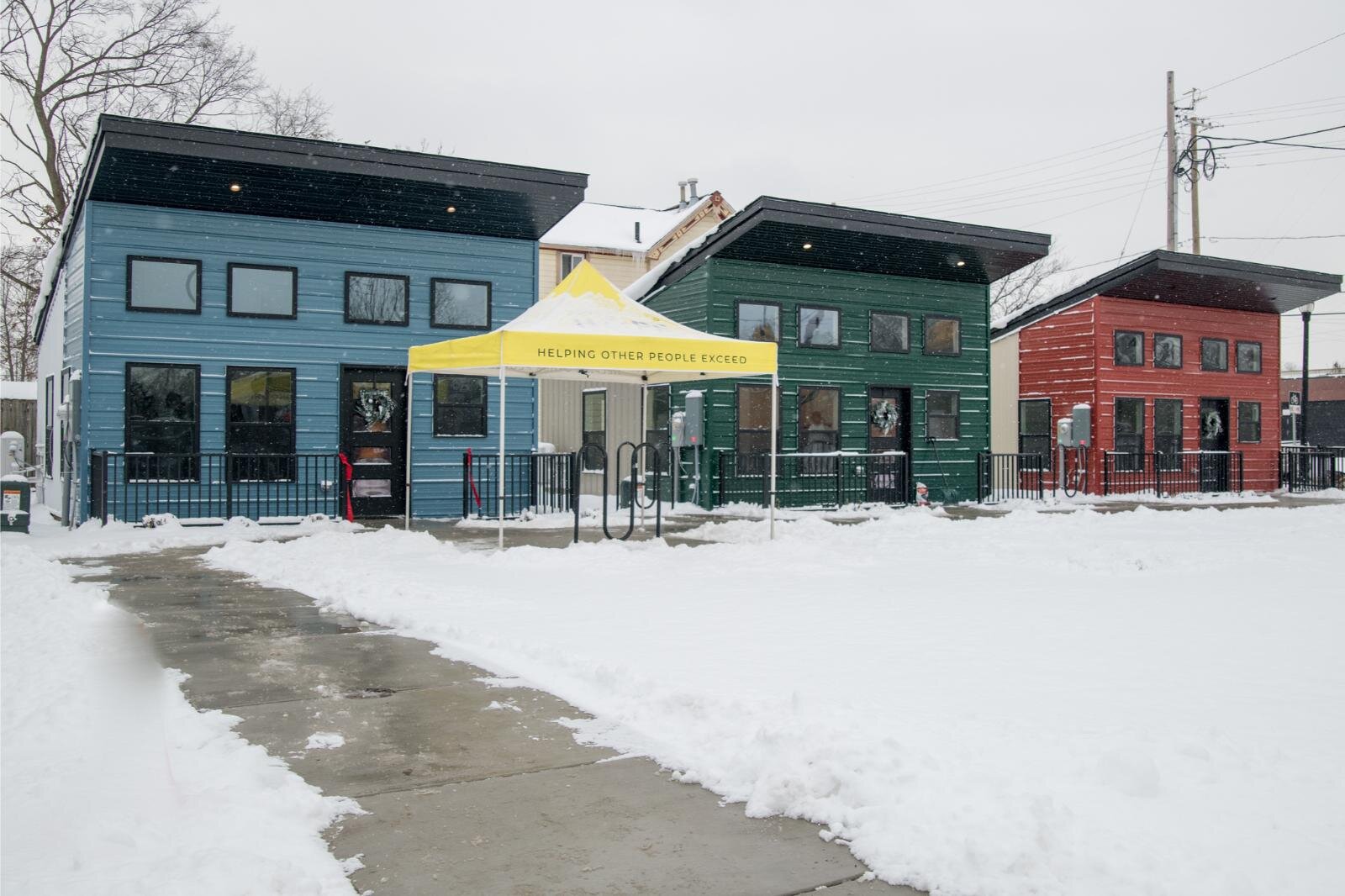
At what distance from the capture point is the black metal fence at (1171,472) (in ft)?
83.0

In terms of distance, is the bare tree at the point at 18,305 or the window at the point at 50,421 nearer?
the window at the point at 50,421

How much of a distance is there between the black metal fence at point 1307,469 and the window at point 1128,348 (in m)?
6.10

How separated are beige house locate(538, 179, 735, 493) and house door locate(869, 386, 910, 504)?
172 inches

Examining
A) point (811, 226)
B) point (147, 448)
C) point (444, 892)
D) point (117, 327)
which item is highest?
point (811, 226)

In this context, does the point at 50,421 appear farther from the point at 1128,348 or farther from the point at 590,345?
the point at 1128,348

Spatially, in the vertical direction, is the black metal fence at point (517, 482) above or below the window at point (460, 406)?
below

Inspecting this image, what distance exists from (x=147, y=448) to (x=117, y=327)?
1.83 m

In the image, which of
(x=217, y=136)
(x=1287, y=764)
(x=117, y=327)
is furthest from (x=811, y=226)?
(x=1287, y=764)

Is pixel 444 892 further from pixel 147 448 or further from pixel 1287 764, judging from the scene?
pixel 147 448

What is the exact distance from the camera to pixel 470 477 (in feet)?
58.4

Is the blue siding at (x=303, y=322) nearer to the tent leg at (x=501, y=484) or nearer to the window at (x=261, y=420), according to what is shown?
the window at (x=261, y=420)

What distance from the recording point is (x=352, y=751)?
482cm

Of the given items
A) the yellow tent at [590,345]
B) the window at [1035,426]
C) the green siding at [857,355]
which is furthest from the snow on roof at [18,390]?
the window at [1035,426]

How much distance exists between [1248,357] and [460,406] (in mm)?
21761
